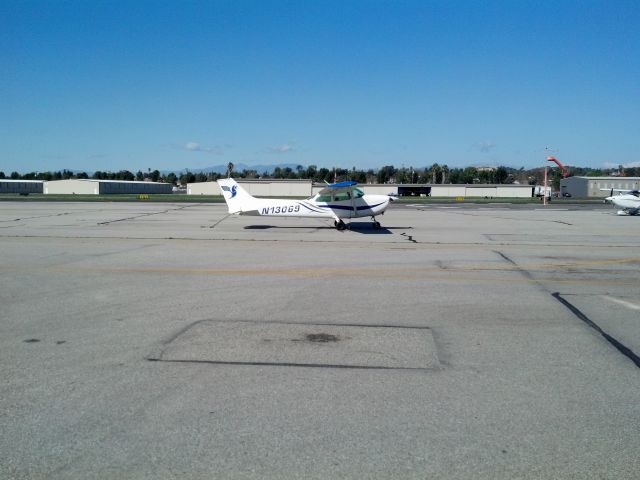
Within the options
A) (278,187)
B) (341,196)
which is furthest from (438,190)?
(341,196)

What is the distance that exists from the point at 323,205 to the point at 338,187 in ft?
4.95

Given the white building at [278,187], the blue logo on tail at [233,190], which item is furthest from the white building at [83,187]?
the blue logo on tail at [233,190]

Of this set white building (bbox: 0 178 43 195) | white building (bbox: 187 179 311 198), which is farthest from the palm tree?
white building (bbox: 0 178 43 195)

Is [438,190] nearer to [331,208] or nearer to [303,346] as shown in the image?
[331,208]

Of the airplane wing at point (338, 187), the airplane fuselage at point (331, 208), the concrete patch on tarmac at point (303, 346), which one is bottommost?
the concrete patch on tarmac at point (303, 346)

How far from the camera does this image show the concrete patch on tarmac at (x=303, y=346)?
20.0ft

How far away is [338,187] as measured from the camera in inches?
932

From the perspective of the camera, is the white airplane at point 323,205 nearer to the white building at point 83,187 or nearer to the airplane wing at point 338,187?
the airplane wing at point 338,187

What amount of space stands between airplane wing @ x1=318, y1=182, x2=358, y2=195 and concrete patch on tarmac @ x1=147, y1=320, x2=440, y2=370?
1617 centimetres

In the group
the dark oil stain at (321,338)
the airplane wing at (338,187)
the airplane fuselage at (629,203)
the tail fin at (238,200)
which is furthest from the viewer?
the airplane fuselage at (629,203)

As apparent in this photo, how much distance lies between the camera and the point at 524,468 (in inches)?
150

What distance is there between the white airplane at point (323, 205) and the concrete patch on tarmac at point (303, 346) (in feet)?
55.3

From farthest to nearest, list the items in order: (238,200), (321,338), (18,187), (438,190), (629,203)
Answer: (18,187), (438,190), (629,203), (238,200), (321,338)

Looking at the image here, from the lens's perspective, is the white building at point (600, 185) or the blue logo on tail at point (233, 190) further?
the white building at point (600, 185)
